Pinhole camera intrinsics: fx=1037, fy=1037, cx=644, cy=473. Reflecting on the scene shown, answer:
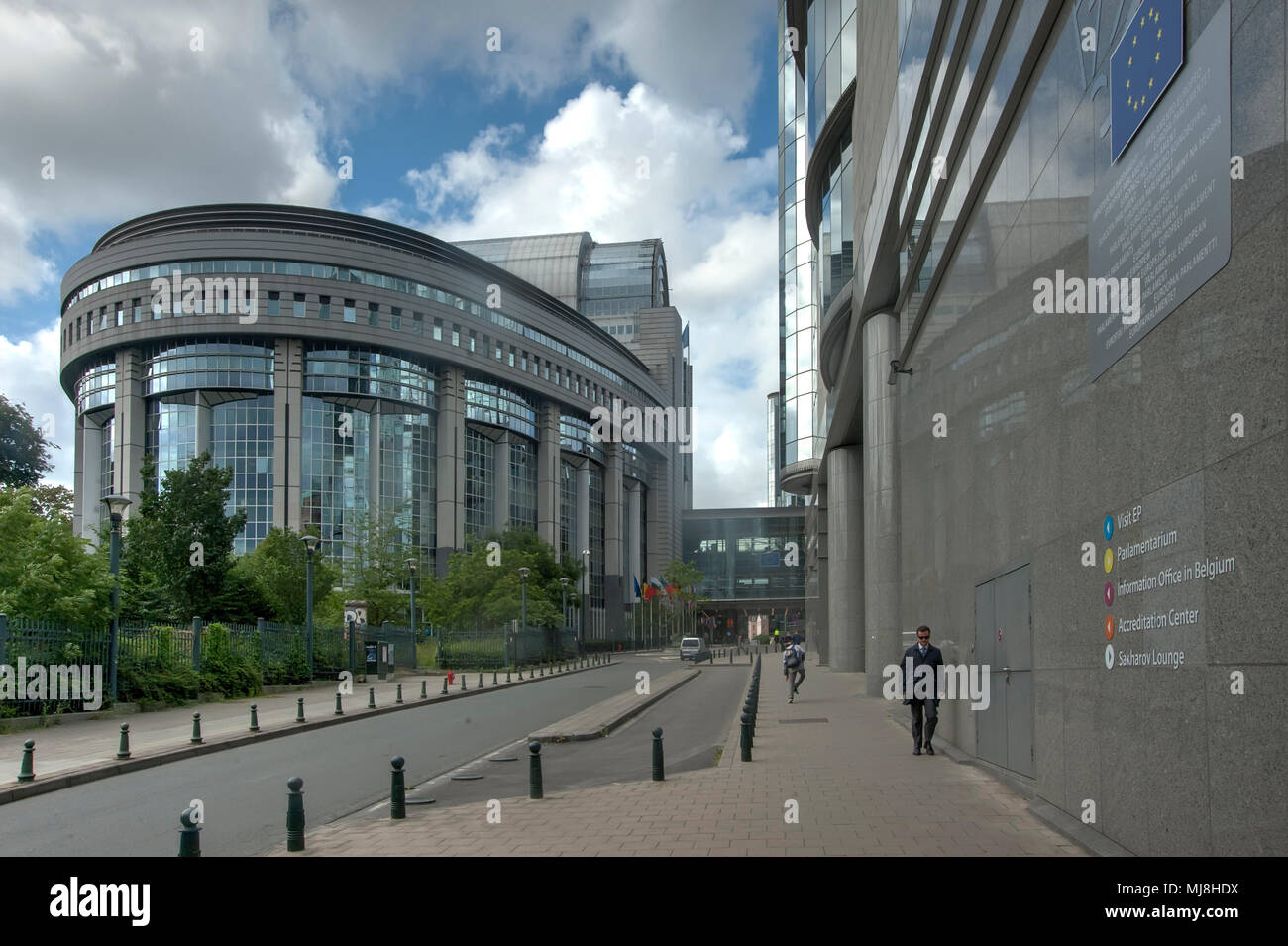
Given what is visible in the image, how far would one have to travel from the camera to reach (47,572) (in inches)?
935

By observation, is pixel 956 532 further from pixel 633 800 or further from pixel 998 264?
pixel 633 800

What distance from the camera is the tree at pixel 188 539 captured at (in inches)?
1804

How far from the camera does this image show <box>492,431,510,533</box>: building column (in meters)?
96.6

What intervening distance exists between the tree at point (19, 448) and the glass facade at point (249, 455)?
1961cm

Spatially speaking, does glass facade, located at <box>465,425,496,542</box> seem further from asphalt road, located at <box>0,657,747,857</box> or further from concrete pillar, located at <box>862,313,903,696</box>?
asphalt road, located at <box>0,657,747,857</box>

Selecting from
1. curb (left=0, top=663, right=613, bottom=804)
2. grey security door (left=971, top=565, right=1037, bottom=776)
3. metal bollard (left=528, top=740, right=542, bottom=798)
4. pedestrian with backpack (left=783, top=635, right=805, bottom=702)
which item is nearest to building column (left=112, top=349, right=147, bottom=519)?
curb (left=0, top=663, right=613, bottom=804)

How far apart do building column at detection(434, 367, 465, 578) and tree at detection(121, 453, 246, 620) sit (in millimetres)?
38292

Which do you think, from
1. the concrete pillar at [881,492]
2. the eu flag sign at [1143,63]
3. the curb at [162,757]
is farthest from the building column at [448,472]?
the eu flag sign at [1143,63]

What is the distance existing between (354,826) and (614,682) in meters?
31.6

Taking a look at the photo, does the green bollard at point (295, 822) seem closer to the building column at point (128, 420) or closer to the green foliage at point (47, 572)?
the green foliage at point (47, 572)

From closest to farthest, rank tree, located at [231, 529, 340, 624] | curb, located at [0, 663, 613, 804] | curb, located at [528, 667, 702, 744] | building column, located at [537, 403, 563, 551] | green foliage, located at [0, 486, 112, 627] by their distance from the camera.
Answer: curb, located at [0, 663, 613, 804] → curb, located at [528, 667, 702, 744] → green foliage, located at [0, 486, 112, 627] → tree, located at [231, 529, 340, 624] → building column, located at [537, 403, 563, 551]

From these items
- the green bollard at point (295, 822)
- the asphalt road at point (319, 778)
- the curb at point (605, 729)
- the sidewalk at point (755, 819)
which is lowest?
the curb at point (605, 729)

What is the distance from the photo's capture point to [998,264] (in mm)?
12477
